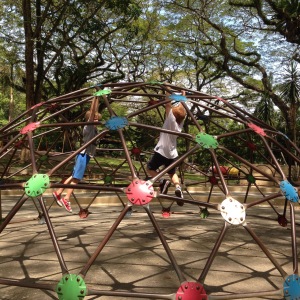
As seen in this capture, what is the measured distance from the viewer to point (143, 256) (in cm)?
372

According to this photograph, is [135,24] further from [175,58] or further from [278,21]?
[278,21]

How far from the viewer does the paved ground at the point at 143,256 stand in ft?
9.70

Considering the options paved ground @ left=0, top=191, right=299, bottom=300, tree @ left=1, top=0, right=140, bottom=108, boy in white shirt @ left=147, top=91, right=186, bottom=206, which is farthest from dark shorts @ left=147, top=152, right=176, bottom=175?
tree @ left=1, top=0, right=140, bottom=108

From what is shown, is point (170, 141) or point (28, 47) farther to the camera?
point (28, 47)

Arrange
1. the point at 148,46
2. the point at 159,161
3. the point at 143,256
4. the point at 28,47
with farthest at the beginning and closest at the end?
the point at 148,46
the point at 28,47
the point at 159,161
the point at 143,256

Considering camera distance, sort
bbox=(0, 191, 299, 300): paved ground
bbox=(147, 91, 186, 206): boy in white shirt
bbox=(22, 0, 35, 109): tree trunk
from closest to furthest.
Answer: bbox=(0, 191, 299, 300): paved ground < bbox=(147, 91, 186, 206): boy in white shirt < bbox=(22, 0, 35, 109): tree trunk

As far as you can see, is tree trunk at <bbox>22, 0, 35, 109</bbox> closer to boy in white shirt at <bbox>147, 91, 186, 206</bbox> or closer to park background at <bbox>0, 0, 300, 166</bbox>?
park background at <bbox>0, 0, 300, 166</bbox>

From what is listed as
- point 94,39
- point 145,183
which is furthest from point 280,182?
point 94,39

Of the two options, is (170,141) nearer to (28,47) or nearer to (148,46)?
(28,47)

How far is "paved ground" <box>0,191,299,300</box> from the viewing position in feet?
9.70

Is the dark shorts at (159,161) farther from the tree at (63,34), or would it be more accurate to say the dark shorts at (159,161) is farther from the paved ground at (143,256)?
the tree at (63,34)

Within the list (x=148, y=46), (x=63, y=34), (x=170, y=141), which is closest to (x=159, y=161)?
(x=170, y=141)

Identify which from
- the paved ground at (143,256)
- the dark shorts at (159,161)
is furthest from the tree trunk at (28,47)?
the dark shorts at (159,161)

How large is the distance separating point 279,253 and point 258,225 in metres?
1.76
